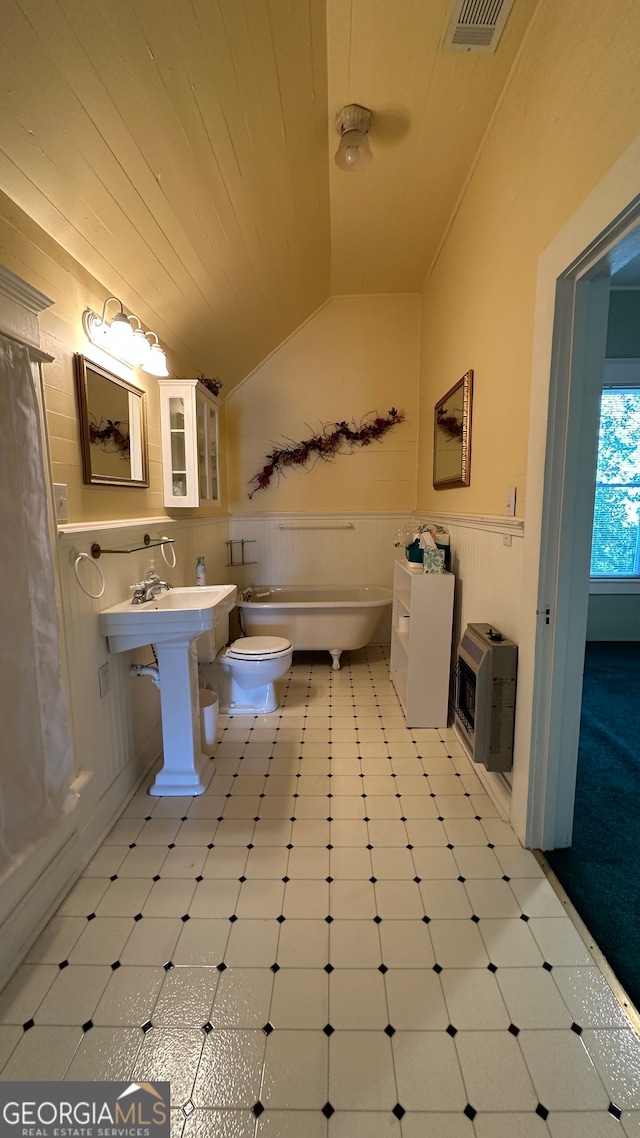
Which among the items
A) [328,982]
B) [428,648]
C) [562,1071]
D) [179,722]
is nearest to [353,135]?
[428,648]

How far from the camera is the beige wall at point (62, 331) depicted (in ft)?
4.47

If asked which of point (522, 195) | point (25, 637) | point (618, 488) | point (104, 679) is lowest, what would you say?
point (104, 679)

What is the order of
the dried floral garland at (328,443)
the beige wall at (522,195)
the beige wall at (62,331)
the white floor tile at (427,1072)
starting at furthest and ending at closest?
the dried floral garland at (328,443)
the beige wall at (62,331)
the beige wall at (522,195)
the white floor tile at (427,1072)

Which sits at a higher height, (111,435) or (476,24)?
(476,24)

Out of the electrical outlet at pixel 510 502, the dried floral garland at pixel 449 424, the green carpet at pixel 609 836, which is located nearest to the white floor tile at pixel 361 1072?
the green carpet at pixel 609 836

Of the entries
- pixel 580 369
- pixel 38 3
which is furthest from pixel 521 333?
pixel 38 3

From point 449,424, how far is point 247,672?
1.94 metres

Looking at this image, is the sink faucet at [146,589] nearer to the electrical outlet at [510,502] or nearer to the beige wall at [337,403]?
the electrical outlet at [510,502]

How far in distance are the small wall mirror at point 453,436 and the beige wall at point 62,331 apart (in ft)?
5.63

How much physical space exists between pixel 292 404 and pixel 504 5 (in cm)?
264

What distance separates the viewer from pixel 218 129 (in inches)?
63.4

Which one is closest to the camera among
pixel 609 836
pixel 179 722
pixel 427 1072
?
pixel 427 1072

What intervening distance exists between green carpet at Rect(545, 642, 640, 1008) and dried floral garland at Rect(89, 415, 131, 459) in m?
2.35

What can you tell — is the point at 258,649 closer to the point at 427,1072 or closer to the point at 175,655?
the point at 175,655
